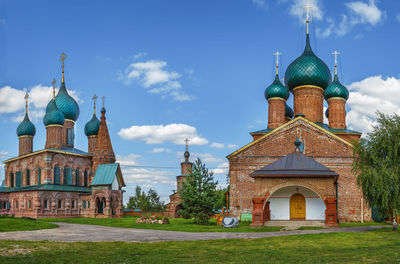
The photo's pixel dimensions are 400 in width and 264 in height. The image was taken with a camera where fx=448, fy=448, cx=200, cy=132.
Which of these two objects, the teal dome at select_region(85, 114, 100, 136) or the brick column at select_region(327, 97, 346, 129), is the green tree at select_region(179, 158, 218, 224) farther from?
the teal dome at select_region(85, 114, 100, 136)

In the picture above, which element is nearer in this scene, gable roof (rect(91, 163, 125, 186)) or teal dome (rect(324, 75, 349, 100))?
teal dome (rect(324, 75, 349, 100))

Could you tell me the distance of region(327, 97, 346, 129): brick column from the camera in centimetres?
3450

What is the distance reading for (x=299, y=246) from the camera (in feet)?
46.2

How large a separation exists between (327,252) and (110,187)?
30713 mm

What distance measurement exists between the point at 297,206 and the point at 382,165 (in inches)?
294

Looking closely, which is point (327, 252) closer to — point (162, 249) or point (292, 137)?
point (162, 249)

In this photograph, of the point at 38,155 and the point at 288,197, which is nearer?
the point at 288,197

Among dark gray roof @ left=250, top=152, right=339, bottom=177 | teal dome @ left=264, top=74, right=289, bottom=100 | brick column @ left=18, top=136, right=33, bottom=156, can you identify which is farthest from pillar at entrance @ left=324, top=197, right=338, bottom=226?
brick column @ left=18, top=136, right=33, bottom=156

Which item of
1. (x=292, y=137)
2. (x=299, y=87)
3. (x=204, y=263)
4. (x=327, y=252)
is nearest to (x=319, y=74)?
(x=299, y=87)

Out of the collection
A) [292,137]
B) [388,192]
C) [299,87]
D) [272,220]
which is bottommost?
[272,220]

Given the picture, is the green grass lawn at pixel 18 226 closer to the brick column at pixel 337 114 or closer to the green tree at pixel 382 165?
the green tree at pixel 382 165

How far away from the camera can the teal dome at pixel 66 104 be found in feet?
158

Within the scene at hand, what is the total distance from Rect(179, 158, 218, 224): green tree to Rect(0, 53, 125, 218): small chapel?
1668 centimetres

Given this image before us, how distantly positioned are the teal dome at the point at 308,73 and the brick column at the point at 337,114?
58.1 inches
